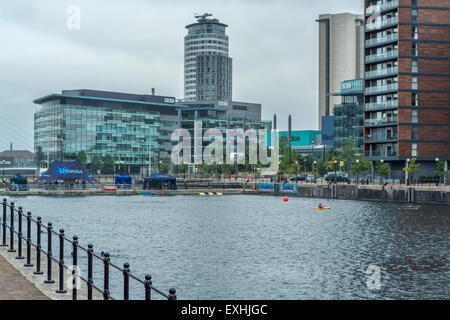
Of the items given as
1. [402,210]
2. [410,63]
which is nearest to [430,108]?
[410,63]

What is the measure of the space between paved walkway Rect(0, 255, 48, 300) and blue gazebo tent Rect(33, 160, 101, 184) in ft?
341

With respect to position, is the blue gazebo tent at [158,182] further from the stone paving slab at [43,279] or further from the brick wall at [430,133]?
the stone paving slab at [43,279]

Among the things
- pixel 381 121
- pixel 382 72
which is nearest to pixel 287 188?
pixel 381 121

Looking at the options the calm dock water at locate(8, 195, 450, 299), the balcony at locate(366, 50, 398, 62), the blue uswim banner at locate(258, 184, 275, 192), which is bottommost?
the calm dock water at locate(8, 195, 450, 299)

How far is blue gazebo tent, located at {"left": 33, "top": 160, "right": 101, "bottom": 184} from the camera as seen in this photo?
121000 mm

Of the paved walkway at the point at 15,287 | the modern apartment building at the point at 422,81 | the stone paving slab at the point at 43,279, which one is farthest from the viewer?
the modern apartment building at the point at 422,81

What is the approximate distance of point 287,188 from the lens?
431 ft

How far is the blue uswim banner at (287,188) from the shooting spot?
420 ft

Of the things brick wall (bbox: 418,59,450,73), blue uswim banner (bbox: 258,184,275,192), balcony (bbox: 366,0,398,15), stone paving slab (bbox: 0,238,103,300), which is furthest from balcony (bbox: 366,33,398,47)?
stone paving slab (bbox: 0,238,103,300)

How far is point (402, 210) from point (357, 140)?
117524 millimetres

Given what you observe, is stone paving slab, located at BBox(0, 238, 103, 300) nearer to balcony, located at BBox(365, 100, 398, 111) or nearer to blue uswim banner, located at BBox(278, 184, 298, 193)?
balcony, located at BBox(365, 100, 398, 111)

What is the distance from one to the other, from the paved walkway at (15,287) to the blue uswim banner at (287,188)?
110 metres

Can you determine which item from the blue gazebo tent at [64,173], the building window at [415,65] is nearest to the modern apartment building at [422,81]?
the building window at [415,65]
